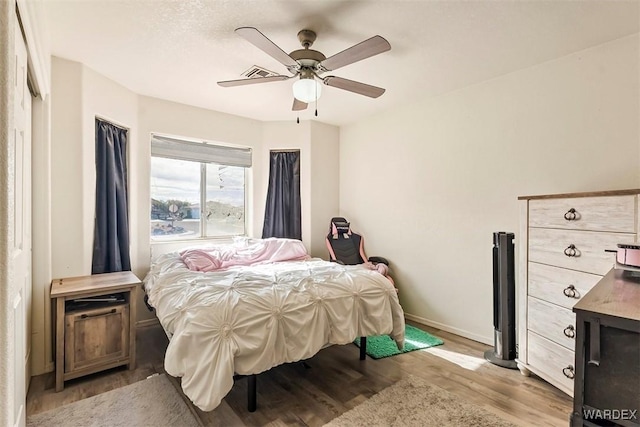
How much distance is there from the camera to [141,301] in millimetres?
3469

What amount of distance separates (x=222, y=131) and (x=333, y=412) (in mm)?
3466

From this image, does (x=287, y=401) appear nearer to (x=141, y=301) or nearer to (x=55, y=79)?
(x=141, y=301)

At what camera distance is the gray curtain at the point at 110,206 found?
9.72 ft

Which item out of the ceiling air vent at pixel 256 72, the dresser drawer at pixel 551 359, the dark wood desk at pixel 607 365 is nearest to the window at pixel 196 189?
the ceiling air vent at pixel 256 72

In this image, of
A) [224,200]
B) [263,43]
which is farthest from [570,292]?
[224,200]

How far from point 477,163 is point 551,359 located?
182 cm

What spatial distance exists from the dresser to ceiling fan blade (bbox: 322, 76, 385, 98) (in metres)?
1.46

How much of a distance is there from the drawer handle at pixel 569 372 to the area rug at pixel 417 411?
1.74 ft

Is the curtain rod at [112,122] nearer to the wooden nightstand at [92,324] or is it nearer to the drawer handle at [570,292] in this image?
the wooden nightstand at [92,324]

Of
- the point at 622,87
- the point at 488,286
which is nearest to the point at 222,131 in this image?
the point at 488,286

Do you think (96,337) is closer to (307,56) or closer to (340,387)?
(340,387)

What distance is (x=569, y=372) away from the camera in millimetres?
1994

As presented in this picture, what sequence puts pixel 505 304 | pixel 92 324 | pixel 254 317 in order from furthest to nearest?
pixel 505 304
pixel 92 324
pixel 254 317

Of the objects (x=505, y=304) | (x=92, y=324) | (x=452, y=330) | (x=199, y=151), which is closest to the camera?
(x=92, y=324)
